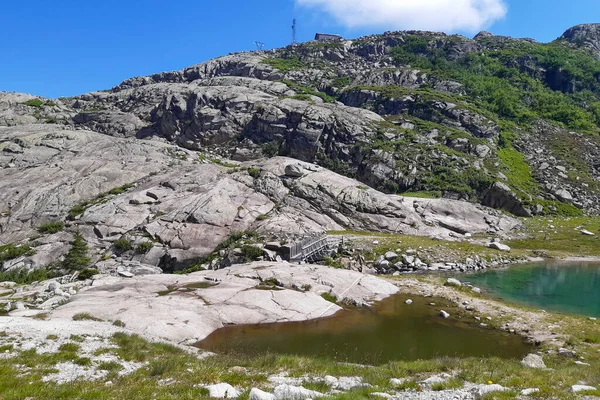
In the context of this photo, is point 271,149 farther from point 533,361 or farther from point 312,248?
point 533,361

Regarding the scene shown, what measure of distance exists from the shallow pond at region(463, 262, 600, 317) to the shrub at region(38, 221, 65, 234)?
49.6m

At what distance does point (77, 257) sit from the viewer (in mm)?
39312

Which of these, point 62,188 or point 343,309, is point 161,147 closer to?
point 62,188

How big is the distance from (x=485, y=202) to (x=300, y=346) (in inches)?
2921

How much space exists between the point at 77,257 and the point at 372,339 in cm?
3450

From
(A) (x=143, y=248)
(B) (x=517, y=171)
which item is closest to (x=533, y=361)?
(A) (x=143, y=248)

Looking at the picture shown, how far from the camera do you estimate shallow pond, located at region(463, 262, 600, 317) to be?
1214 inches

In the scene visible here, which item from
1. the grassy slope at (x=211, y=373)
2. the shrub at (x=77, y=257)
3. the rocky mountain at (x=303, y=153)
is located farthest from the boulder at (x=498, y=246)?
the shrub at (x=77, y=257)

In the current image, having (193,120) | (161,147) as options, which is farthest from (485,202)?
(193,120)

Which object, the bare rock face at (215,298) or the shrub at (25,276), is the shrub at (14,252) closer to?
the shrub at (25,276)

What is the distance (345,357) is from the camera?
57.3 ft

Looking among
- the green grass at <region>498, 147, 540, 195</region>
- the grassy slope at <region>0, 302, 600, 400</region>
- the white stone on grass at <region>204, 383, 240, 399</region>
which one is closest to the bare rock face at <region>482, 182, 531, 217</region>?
the green grass at <region>498, 147, 540, 195</region>

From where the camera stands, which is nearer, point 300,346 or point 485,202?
point 300,346

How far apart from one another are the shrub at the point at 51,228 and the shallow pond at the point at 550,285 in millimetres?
49555
